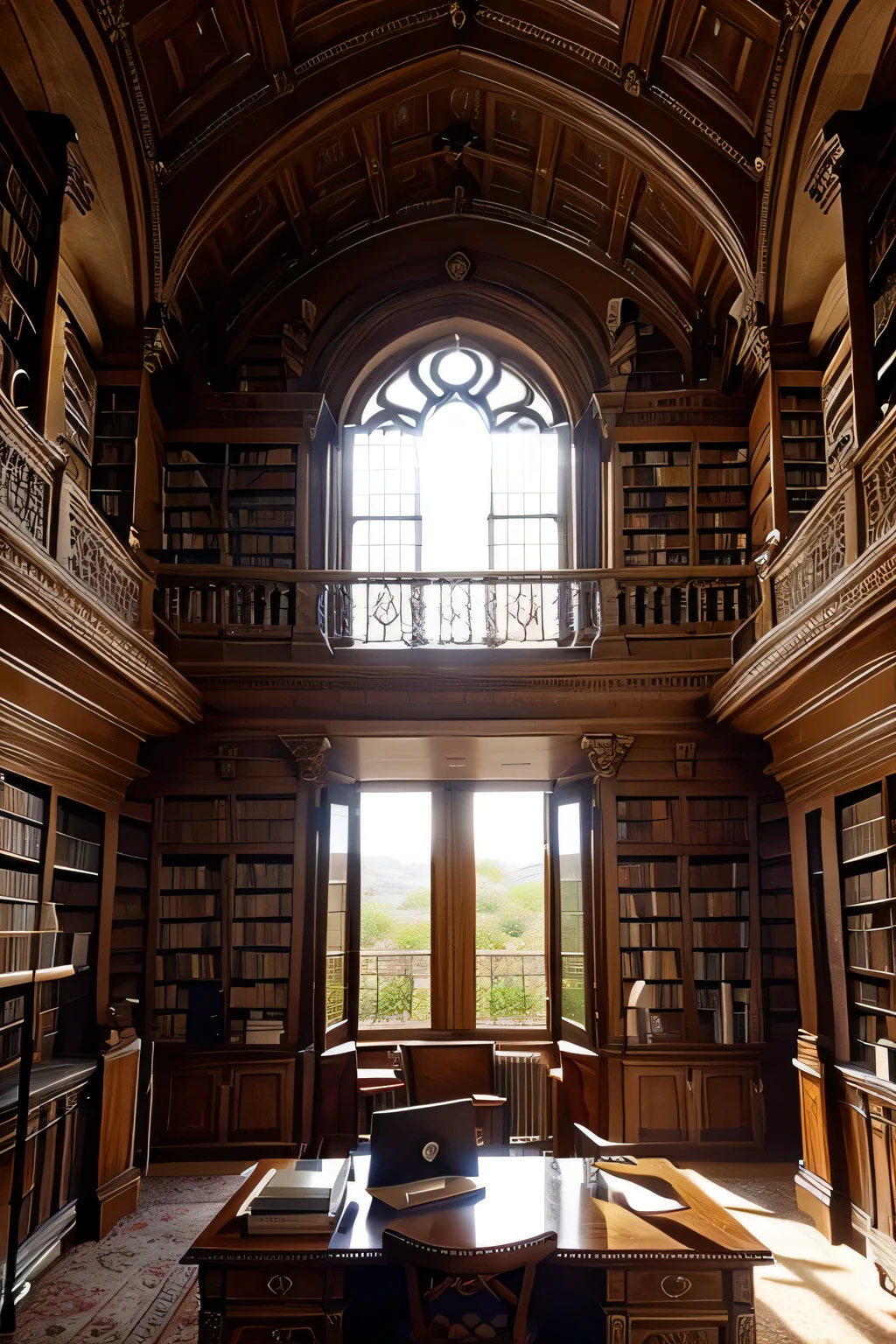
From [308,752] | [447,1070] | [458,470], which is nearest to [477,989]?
[308,752]

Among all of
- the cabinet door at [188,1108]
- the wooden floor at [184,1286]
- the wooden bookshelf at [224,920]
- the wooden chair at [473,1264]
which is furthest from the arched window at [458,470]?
Result: the wooden chair at [473,1264]

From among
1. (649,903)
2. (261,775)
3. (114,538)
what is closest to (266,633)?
(261,775)

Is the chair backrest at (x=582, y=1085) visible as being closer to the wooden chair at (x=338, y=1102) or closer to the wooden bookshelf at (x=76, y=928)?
Answer: the wooden chair at (x=338, y=1102)

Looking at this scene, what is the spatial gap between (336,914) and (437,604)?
2.32m

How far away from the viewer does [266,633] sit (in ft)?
25.2

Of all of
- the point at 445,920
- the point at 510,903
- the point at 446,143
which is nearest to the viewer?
the point at 446,143

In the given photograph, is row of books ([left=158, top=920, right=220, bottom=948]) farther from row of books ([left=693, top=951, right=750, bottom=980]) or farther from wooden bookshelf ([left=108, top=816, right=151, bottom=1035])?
row of books ([left=693, top=951, right=750, bottom=980])

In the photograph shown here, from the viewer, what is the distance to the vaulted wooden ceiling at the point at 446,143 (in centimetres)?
658

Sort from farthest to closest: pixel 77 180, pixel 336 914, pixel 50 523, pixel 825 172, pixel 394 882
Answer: pixel 394 882 < pixel 336 914 < pixel 77 180 < pixel 825 172 < pixel 50 523

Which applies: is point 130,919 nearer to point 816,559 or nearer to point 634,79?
point 816,559

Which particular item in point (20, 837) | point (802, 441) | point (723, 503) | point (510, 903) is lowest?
point (510, 903)

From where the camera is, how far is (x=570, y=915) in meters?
7.73

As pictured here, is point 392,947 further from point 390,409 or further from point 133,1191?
point 390,409

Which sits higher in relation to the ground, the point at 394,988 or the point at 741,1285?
the point at 394,988
